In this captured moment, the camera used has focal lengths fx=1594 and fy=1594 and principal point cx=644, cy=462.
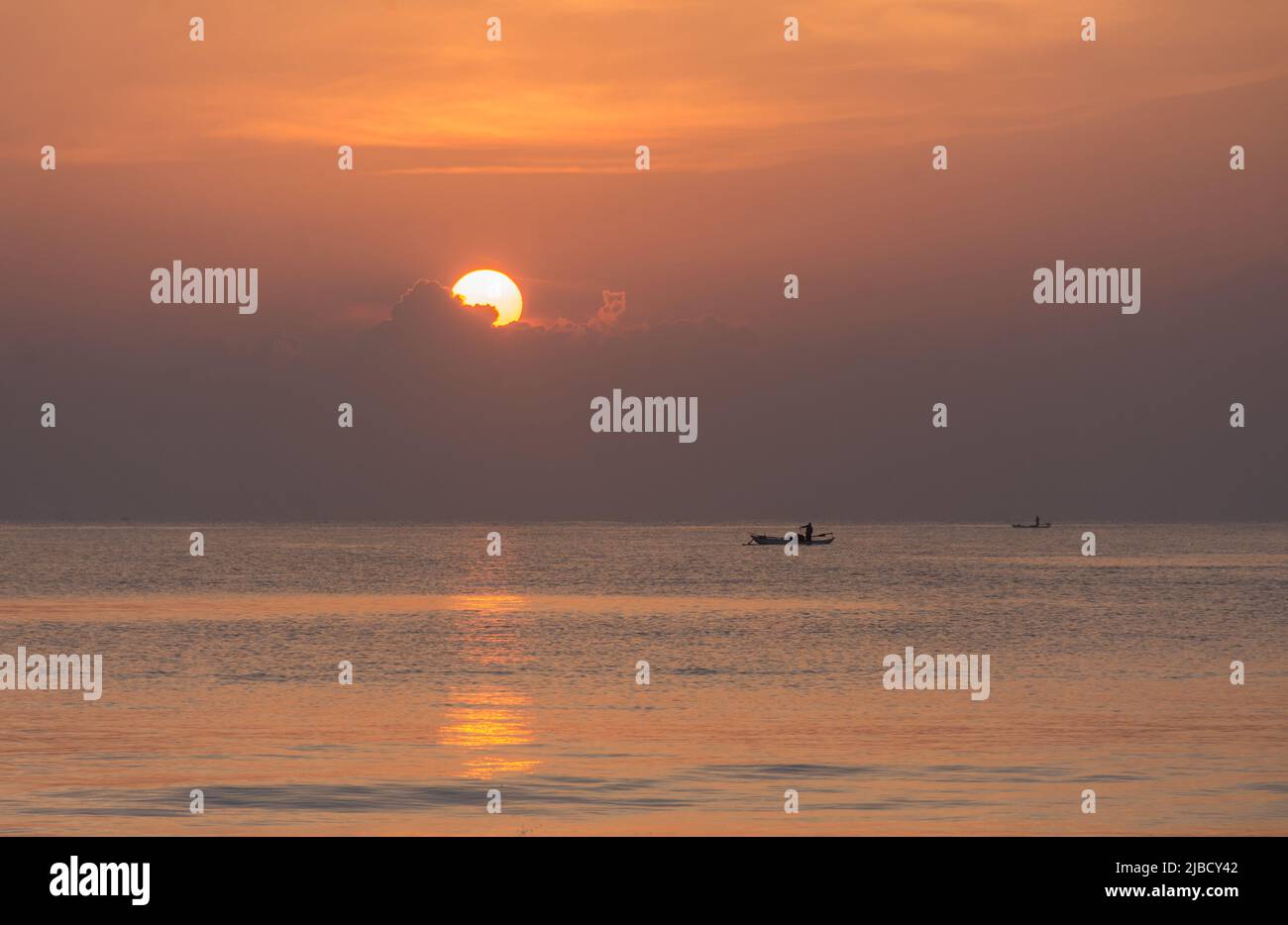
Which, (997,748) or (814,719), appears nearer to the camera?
(997,748)

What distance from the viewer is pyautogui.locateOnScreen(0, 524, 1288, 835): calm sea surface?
28.9 metres

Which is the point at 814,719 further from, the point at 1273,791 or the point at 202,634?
the point at 202,634

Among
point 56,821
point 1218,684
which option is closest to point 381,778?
point 56,821

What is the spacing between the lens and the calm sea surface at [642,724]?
2891cm

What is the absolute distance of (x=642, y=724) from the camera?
1666 inches

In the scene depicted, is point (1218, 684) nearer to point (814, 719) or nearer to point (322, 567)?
point (814, 719)

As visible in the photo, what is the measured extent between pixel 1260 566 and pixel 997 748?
15136cm
